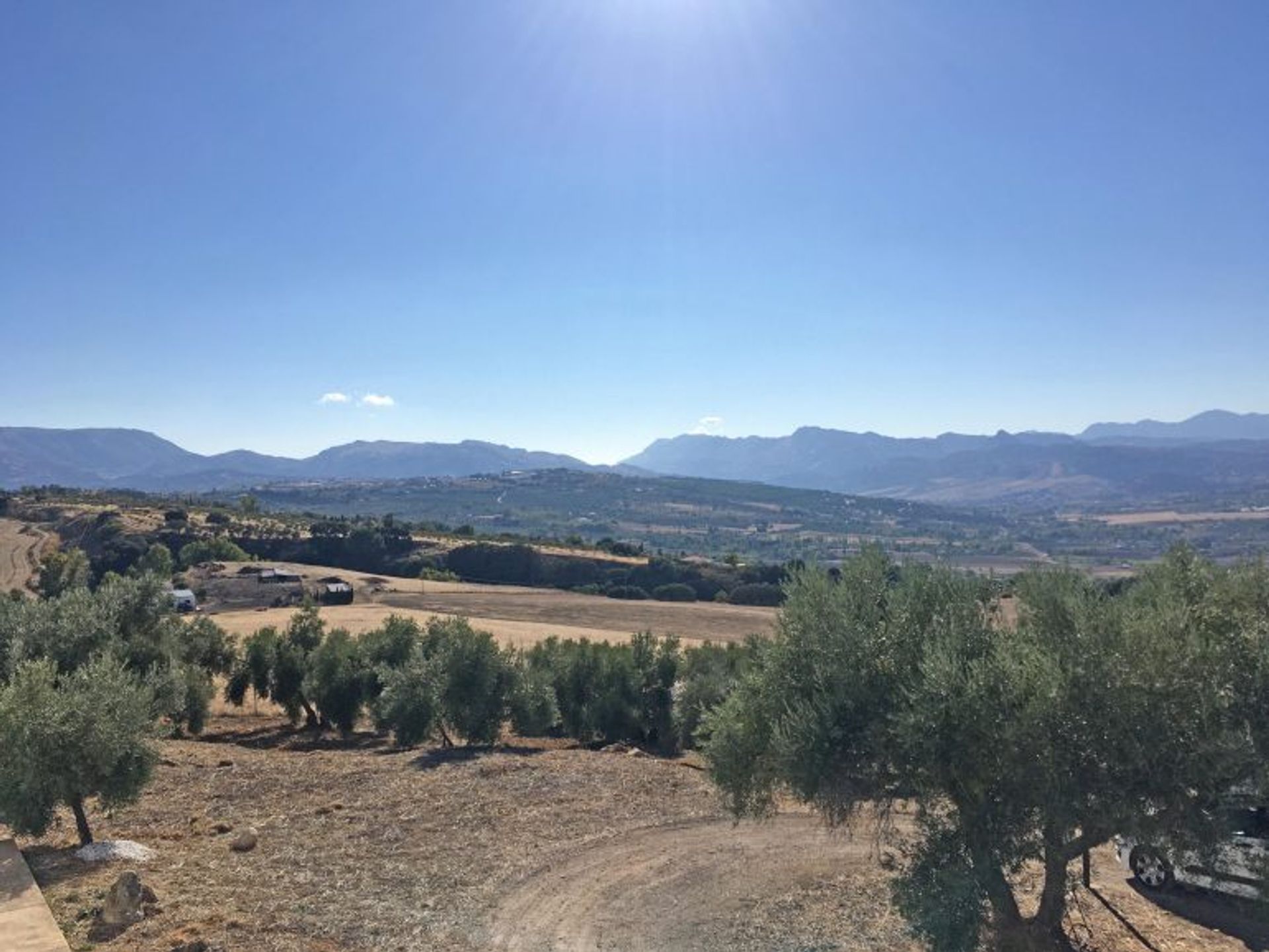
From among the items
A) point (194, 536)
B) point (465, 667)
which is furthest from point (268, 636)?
point (194, 536)

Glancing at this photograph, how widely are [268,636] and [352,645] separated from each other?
189 inches

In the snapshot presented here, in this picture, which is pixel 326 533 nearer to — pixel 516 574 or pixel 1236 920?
pixel 516 574

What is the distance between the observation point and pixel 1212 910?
1460 centimetres

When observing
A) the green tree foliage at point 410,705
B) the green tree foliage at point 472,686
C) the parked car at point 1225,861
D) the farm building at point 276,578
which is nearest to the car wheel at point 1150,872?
the parked car at point 1225,861

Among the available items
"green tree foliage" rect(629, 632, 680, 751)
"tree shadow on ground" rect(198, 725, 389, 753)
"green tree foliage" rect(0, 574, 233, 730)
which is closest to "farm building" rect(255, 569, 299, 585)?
"green tree foliage" rect(0, 574, 233, 730)

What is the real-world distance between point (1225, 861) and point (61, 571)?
8998cm

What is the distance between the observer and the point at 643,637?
34.5 m

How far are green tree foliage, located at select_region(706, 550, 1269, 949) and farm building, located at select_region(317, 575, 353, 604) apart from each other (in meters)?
76.0

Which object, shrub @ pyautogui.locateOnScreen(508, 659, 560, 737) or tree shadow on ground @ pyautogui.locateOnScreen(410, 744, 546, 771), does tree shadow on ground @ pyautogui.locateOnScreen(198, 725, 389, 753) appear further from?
shrub @ pyautogui.locateOnScreen(508, 659, 560, 737)

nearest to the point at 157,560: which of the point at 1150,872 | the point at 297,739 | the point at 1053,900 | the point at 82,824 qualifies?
the point at 297,739

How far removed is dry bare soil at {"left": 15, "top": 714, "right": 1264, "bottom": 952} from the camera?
13.7 m

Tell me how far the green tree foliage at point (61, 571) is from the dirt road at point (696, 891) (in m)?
65.6

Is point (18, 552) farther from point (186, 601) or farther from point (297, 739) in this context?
point (297, 739)

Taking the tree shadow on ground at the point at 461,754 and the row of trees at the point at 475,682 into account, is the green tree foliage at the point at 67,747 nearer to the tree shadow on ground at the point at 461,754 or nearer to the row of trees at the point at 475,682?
the tree shadow on ground at the point at 461,754
